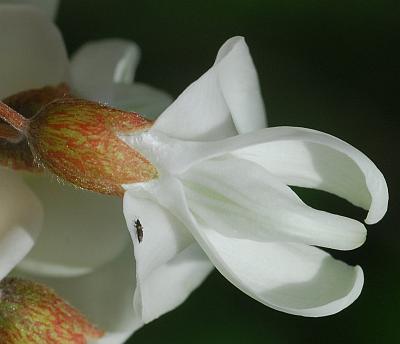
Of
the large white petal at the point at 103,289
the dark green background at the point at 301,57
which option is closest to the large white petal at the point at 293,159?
the large white petal at the point at 103,289

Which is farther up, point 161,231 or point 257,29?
point 161,231

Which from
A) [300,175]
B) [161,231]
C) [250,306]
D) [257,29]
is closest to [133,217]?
[161,231]

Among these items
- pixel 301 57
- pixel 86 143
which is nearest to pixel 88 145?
pixel 86 143

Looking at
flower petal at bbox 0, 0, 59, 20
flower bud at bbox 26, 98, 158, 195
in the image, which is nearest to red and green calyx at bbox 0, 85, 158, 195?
flower bud at bbox 26, 98, 158, 195

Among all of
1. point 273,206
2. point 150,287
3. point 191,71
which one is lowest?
point 191,71

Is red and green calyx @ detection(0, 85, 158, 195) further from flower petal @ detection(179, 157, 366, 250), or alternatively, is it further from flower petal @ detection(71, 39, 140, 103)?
flower petal @ detection(71, 39, 140, 103)

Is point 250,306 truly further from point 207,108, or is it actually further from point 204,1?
point 207,108
